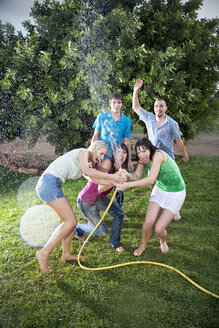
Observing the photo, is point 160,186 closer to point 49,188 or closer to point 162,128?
point 162,128

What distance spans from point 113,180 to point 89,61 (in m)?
4.27

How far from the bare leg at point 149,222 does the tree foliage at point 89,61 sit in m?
4.13

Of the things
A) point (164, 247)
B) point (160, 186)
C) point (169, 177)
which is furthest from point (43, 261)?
point (169, 177)

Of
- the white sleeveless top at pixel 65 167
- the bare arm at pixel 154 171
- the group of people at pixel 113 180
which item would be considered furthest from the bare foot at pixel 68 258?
the bare arm at pixel 154 171

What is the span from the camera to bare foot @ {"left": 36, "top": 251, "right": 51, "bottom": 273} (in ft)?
9.16

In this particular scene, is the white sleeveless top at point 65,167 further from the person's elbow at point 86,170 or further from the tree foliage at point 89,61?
the tree foliage at point 89,61

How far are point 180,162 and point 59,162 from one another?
5643 mm

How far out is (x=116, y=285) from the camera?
2713 mm

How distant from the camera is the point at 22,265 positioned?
304 centimetres

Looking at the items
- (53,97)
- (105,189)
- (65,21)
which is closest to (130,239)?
(105,189)

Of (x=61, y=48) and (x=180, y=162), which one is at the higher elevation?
(x=61, y=48)

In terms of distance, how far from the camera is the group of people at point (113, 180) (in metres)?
2.77

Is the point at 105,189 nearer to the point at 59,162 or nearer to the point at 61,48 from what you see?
the point at 59,162

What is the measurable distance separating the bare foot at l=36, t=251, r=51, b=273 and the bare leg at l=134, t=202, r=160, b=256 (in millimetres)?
1064
